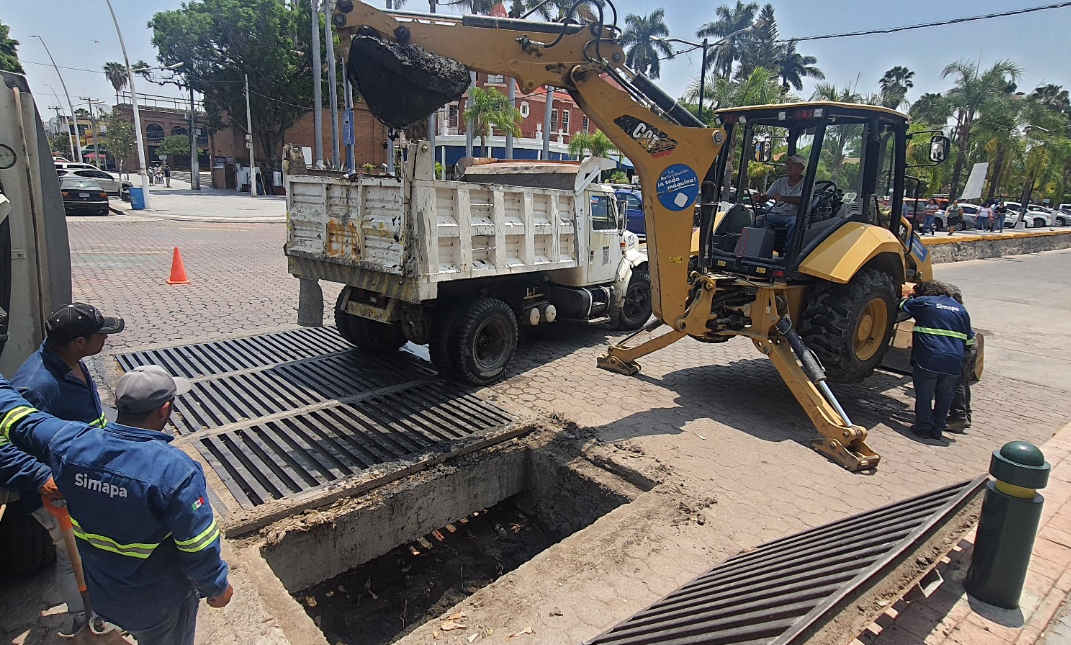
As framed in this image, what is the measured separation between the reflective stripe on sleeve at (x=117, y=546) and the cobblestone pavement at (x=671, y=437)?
137cm

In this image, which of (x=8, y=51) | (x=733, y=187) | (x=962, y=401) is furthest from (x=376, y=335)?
(x=8, y=51)

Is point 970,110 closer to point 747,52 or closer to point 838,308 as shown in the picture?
point 747,52

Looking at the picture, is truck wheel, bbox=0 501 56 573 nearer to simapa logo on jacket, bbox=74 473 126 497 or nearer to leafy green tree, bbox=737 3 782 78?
simapa logo on jacket, bbox=74 473 126 497

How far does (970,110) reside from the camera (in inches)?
1309

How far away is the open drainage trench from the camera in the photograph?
411 centimetres

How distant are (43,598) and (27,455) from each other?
116 centimetres

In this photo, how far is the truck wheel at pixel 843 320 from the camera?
5.80m

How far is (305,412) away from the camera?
5.57 m

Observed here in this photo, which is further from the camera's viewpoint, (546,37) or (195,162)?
(195,162)

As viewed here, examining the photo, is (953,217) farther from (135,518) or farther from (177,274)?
(135,518)

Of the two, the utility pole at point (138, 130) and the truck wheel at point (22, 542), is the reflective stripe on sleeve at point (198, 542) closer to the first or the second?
the truck wheel at point (22, 542)

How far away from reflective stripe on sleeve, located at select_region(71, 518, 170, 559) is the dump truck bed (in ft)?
11.4

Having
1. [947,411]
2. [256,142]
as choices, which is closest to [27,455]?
[947,411]

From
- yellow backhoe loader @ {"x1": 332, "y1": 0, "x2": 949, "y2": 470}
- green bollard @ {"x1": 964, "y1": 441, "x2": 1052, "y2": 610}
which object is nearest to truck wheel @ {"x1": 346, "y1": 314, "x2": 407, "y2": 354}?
yellow backhoe loader @ {"x1": 332, "y1": 0, "x2": 949, "y2": 470}
